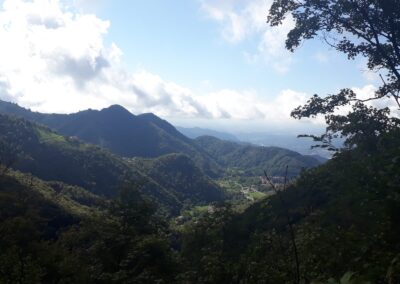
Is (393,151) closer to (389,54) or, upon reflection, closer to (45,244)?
(389,54)

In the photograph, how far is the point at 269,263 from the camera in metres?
13.5

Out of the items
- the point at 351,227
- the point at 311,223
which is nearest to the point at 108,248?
the point at 311,223

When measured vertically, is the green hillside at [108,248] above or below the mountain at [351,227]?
below

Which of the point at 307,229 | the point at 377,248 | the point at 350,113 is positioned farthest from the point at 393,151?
the point at 350,113

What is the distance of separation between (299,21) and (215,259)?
1050cm

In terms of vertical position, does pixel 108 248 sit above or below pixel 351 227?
below

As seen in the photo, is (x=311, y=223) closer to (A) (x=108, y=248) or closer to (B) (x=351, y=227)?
(B) (x=351, y=227)

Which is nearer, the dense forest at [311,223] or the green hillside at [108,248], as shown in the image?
the dense forest at [311,223]

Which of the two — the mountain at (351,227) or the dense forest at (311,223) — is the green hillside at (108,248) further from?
the mountain at (351,227)

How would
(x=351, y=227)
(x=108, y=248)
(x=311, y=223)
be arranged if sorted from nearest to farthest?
1. (x=351, y=227)
2. (x=311, y=223)
3. (x=108, y=248)

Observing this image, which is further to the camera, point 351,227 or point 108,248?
point 108,248

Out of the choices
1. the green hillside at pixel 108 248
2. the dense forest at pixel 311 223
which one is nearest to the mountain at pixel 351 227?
the dense forest at pixel 311 223

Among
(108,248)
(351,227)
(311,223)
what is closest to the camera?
(351,227)

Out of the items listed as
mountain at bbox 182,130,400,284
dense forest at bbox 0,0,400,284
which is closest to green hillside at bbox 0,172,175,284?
dense forest at bbox 0,0,400,284
